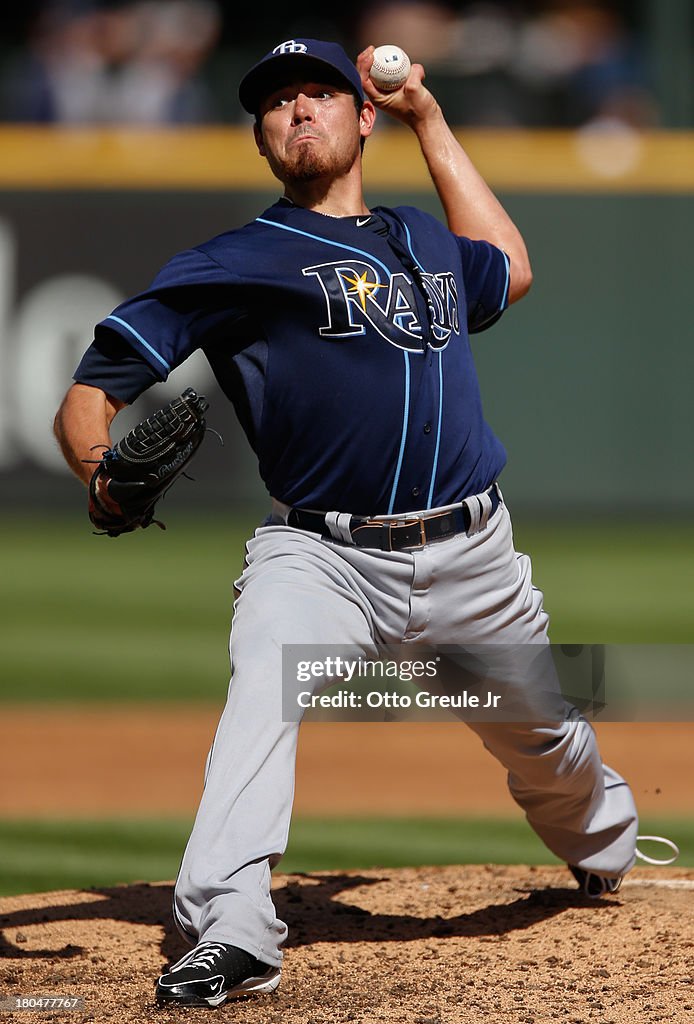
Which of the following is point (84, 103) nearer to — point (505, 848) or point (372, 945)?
point (505, 848)

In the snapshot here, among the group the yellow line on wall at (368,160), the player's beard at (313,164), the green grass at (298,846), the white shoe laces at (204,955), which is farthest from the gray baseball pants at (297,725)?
the yellow line on wall at (368,160)

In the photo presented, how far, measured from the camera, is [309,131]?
3.28 meters

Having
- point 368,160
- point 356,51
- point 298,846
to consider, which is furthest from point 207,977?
point 356,51

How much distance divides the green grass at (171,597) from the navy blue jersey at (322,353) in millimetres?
3521

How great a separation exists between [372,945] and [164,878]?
1053mm

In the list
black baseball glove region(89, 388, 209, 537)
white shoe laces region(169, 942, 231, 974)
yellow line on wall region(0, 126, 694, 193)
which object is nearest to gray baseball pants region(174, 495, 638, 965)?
white shoe laces region(169, 942, 231, 974)

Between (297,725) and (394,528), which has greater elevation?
(394,528)

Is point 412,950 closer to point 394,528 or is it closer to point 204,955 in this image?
point 204,955

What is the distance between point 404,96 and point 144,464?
1316 millimetres

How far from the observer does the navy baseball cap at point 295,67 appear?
10.8ft

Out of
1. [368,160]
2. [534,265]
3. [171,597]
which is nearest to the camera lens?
[171,597]

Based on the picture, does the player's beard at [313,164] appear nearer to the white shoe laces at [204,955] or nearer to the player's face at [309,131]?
the player's face at [309,131]

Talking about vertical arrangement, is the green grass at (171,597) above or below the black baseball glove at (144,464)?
above

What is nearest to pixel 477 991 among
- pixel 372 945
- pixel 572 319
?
pixel 372 945
